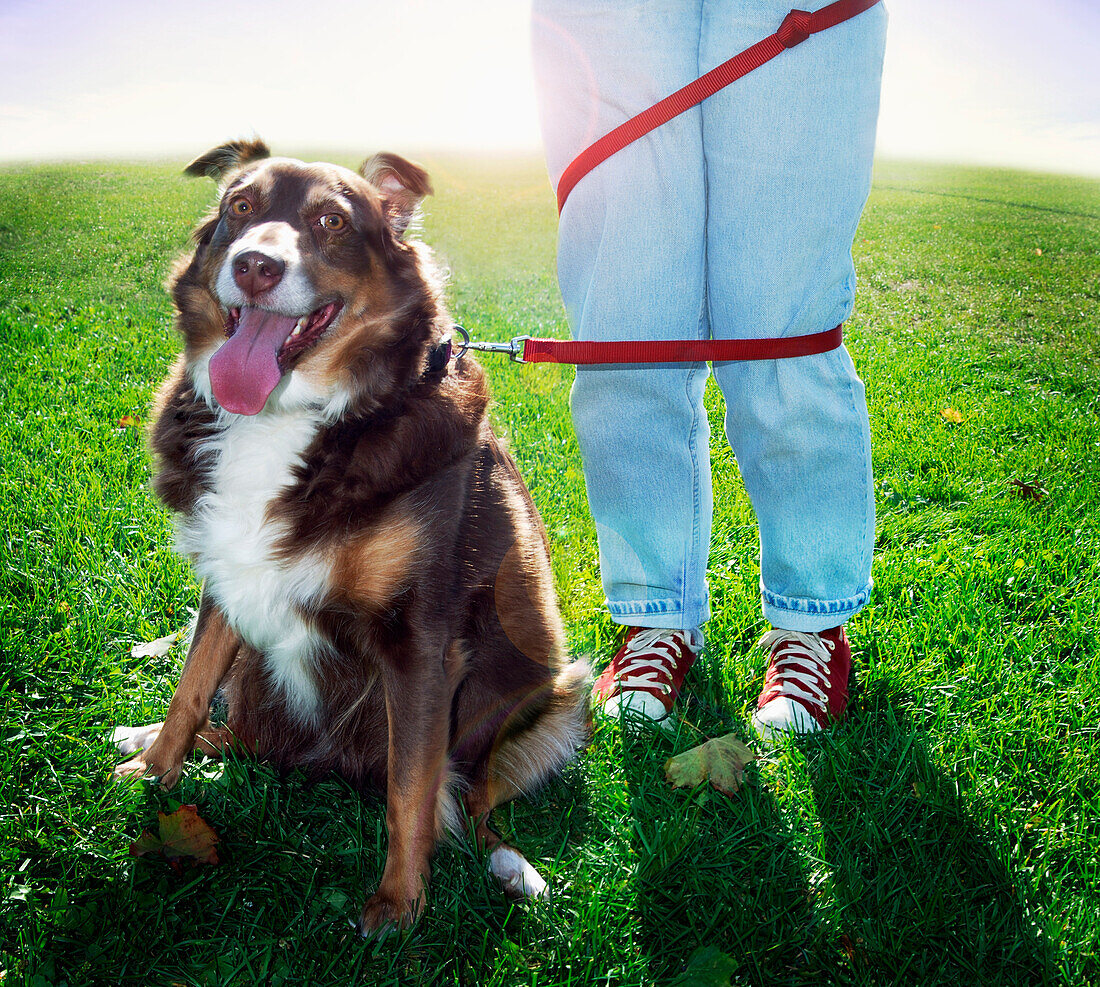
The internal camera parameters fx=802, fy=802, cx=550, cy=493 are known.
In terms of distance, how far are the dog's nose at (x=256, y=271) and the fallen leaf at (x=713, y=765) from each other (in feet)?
5.15

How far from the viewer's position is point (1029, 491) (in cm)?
375

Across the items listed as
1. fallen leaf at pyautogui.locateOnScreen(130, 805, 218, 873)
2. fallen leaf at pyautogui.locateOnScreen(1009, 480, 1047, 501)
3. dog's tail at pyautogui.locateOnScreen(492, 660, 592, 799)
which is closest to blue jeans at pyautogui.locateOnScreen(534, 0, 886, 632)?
dog's tail at pyautogui.locateOnScreen(492, 660, 592, 799)

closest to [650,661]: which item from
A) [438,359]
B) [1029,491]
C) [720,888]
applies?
[720,888]

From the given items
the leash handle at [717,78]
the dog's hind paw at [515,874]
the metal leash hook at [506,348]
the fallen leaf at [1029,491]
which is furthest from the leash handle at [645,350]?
the fallen leaf at [1029,491]

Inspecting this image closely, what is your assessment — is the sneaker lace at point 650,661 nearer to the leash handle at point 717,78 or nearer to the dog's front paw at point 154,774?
the dog's front paw at point 154,774

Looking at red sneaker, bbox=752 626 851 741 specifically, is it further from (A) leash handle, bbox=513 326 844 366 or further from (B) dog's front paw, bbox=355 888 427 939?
(B) dog's front paw, bbox=355 888 427 939

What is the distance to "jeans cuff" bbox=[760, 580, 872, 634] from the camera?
2.42 meters

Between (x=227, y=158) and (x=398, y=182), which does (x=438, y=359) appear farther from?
(x=227, y=158)

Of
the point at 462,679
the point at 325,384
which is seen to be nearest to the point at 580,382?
the point at 325,384

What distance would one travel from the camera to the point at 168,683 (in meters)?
2.37

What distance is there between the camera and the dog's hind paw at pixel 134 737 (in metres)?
2.15

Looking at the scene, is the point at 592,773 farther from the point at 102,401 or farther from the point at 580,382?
the point at 102,401

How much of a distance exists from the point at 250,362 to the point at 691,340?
3.54 feet

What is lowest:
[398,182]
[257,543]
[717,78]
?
[257,543]
